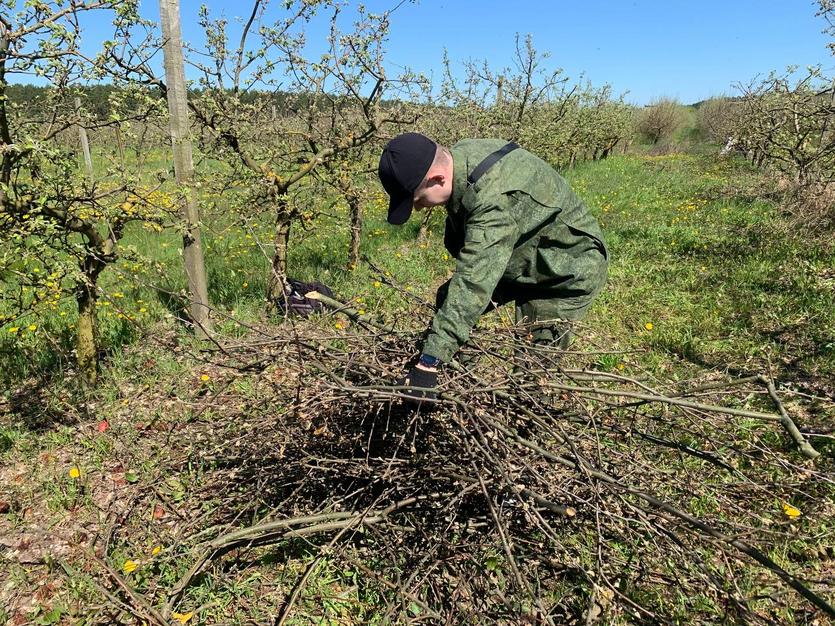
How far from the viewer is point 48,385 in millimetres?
3652

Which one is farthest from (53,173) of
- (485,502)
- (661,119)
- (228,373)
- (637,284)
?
(661,119)

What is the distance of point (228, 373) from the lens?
2.62 meters

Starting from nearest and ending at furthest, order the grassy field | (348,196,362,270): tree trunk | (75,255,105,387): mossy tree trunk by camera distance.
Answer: the grassy field < (75,255,105,387): mossy tree trunk < (348,196,362,270): tree trunk

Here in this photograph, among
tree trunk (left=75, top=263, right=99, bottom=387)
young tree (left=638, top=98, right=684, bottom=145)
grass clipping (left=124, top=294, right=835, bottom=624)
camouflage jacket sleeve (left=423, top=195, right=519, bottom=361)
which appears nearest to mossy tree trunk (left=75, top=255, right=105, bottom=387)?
tree trunk (left=75, top=263, right=99, bottom=387)

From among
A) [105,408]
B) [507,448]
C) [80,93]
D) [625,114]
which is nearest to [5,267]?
[80,93]

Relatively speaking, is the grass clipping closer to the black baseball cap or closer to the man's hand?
the man's hand

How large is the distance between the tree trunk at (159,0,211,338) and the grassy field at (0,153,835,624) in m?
0.40

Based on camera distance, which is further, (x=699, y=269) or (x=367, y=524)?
(x=699, y=269)

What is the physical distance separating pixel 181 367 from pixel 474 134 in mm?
5847

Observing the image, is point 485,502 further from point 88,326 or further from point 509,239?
point 88,326

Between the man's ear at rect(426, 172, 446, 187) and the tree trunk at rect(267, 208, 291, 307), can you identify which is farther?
the tree trunk at rect(267, 208, 291, 307)

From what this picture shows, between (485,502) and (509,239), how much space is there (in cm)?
117

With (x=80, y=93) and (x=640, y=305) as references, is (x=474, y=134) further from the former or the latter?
(x=80, y=93)

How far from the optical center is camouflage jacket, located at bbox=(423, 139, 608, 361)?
192 cm
